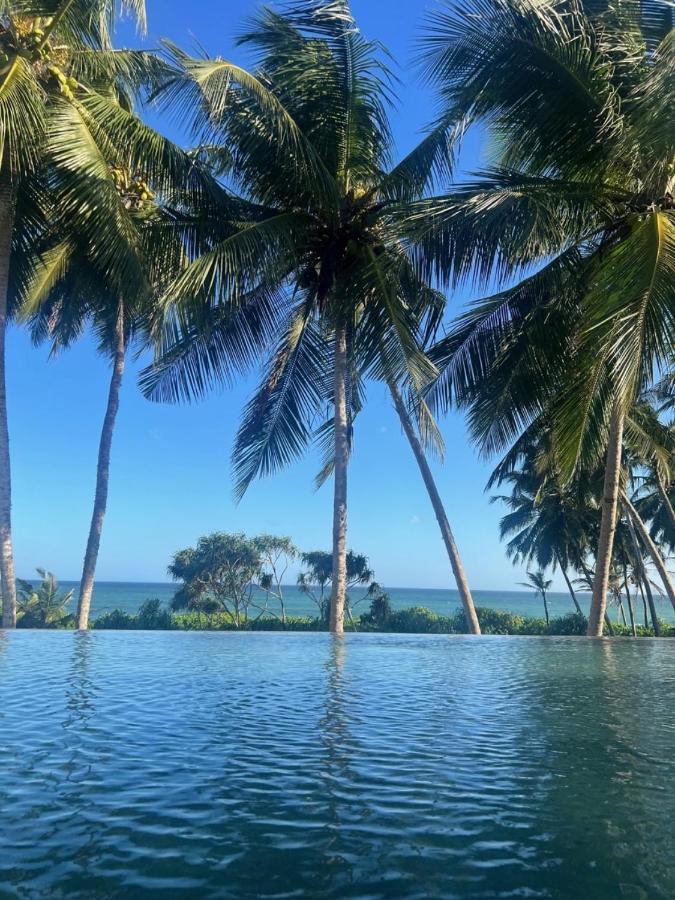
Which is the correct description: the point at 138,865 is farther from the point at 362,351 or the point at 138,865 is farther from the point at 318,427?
the point at 318,427

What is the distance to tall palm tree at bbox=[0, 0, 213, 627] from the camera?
336 inches

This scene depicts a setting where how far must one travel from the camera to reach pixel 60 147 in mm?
8359

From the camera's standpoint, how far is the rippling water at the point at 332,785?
6.30ft

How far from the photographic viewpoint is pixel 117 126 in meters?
8.96

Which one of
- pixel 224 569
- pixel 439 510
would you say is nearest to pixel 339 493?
pixel 439 510

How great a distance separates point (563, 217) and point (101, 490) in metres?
8.60

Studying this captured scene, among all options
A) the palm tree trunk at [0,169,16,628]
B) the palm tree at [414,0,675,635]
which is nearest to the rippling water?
Result: the palm tree at [414,0,675,635]

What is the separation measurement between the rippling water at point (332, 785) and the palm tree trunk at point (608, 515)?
4.76 metres

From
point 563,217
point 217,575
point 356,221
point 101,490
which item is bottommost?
point 101,490

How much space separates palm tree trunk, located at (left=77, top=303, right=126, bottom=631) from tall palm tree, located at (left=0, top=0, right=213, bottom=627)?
8.20 ft

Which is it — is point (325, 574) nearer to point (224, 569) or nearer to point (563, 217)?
point (224, 569)

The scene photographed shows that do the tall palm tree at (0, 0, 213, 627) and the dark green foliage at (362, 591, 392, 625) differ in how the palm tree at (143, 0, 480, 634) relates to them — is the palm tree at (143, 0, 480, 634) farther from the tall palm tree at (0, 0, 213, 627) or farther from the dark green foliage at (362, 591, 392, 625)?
the dark green foliage at (362, 591, 392, 625)

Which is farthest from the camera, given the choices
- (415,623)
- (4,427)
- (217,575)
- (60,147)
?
(217,575)

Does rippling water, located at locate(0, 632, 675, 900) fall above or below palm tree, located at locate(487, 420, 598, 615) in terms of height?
below
